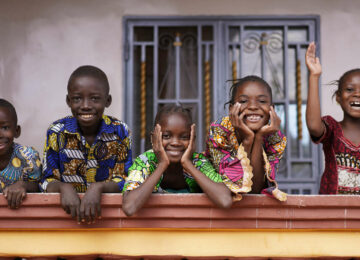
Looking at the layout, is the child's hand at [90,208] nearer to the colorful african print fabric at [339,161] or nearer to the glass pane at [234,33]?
the colorful african print fabric at [339,161]

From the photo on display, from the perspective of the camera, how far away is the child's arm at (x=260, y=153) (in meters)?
2.12

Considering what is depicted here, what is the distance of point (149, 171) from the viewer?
2.22m

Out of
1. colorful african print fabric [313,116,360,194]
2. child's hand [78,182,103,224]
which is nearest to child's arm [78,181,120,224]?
child's hand [78,182,103,224]

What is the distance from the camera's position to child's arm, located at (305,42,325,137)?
2.41 m

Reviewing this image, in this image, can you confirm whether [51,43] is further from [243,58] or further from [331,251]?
[331,251]

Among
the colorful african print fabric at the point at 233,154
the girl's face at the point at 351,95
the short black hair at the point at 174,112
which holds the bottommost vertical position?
the colorful african print fabric at the point at 233,154

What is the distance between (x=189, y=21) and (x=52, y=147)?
2268 mm

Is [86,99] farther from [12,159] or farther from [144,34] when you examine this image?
[144,34]

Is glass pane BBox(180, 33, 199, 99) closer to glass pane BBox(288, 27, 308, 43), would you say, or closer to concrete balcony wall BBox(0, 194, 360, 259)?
glass pane BBox(288, 27, 308, 43)

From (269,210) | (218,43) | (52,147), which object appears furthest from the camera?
(218,43)

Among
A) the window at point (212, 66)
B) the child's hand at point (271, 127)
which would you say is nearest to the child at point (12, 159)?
the child's hand at point (271, 127)

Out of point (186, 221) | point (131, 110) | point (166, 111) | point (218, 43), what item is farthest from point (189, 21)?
point (186, 221)

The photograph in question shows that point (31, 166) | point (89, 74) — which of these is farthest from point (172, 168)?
point (31, 166)

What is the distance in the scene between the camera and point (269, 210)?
6.00 feet
